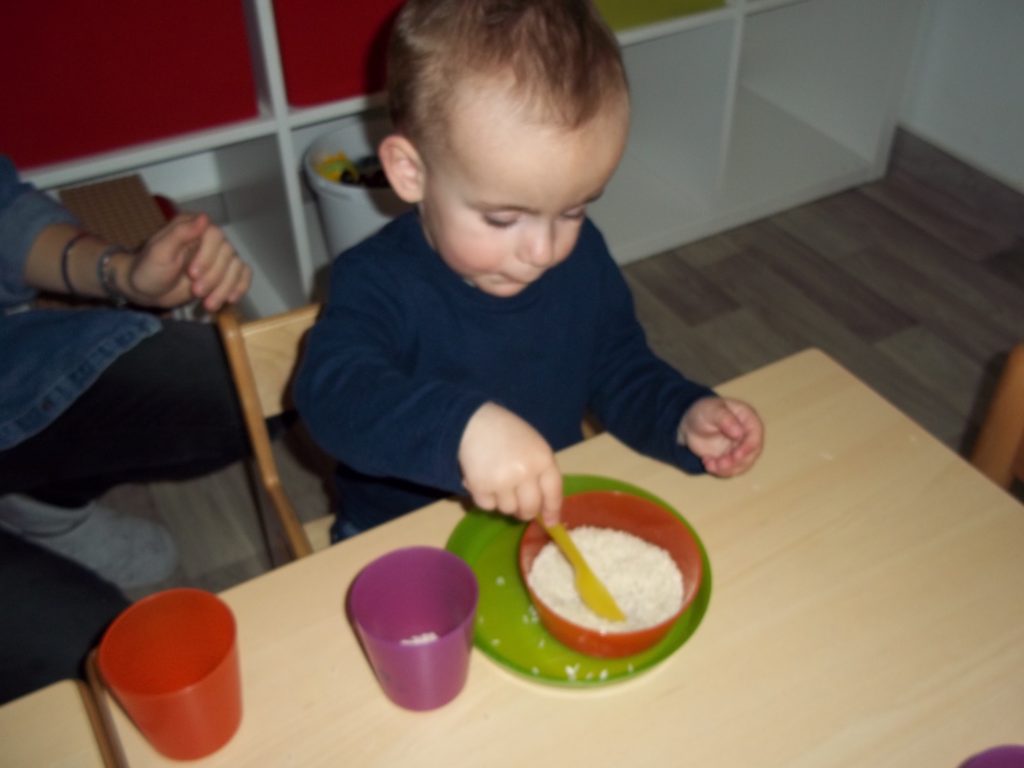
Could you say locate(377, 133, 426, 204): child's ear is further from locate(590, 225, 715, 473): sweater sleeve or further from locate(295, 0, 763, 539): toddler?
locate(590, 225, 715, 473): sweater sleeve

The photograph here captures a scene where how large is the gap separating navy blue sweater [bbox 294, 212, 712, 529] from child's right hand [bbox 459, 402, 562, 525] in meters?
0.01

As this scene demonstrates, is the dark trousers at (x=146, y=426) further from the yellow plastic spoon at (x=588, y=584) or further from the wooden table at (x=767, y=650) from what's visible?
the yellow plastic spoon at (x=588, y=584)

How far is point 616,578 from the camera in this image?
0.72m

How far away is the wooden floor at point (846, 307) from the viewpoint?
173 centimetres

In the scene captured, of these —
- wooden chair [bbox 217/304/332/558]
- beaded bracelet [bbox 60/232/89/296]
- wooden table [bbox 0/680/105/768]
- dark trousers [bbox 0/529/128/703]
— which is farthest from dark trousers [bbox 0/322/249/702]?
wooden table [bbox 0/680/105/768]

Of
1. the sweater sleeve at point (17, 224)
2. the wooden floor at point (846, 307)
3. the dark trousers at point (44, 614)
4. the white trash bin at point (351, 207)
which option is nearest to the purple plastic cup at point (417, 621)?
the dark trousers at point (44, 614)

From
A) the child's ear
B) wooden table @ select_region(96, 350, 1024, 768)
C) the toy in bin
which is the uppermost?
the child's ear

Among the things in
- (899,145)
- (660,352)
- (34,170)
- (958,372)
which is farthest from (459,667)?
(899,145)

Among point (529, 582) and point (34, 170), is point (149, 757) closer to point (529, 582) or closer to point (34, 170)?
point (529, 582)

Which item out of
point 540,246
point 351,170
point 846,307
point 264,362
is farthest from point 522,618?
point 846,307

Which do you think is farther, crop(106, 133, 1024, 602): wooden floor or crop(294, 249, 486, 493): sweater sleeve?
crop(106, 133, 1024, 602): wooden floor

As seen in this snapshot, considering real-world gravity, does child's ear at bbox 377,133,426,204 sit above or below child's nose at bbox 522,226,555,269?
above

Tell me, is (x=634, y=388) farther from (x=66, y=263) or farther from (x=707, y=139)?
(x=707, y=139)

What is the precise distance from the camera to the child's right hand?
633 millimetres
